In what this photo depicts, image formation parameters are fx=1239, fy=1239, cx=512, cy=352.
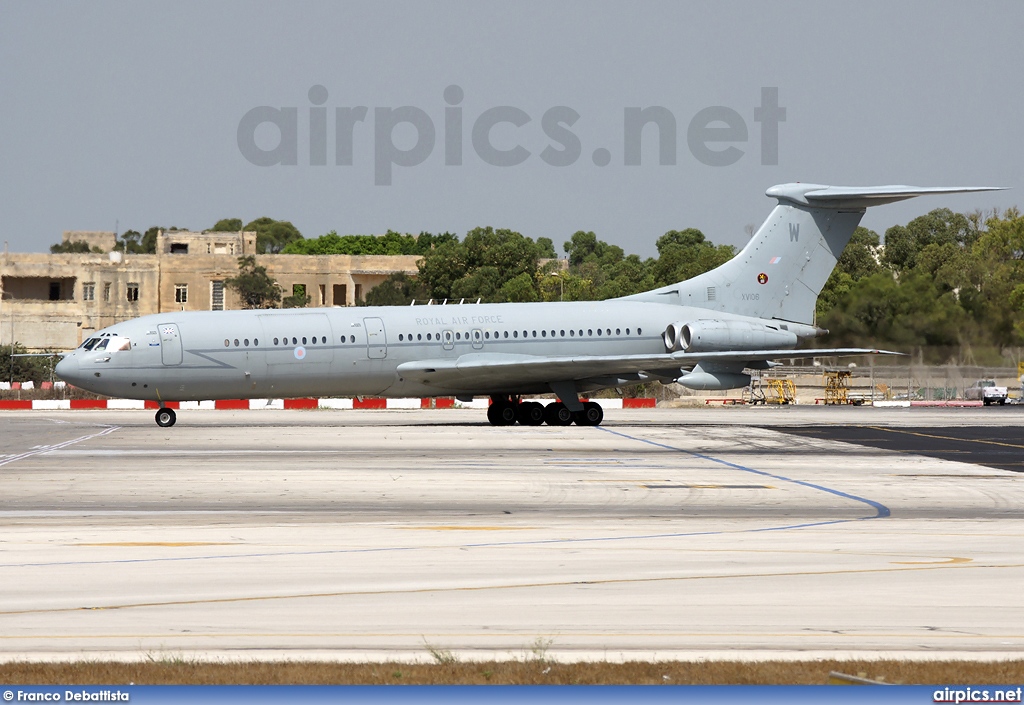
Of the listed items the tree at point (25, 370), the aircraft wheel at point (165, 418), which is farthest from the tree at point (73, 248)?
the aircraft wheel at point (165, 418)

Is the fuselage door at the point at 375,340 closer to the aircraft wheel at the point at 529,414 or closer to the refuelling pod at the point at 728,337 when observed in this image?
the aircraft wheel at the point at 529,414

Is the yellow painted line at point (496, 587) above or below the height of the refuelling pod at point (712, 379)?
below

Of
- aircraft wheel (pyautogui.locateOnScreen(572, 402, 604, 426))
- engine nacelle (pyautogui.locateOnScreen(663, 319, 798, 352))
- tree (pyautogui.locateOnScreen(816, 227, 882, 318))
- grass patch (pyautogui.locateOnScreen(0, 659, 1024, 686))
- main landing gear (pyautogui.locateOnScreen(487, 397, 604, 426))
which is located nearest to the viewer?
grass patch (pyautogui.locateOnScreen(0, 659, 1024, 686))

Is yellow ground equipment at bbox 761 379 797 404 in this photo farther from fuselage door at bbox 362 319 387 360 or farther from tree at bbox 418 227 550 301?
tree at bbox 418 227 550 301

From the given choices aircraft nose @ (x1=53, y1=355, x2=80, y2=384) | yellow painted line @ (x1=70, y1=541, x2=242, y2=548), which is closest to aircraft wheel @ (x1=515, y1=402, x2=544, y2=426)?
aircraft nose @ (x1=53, y1=355, x2=80, y2=384)

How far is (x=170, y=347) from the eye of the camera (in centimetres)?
3841

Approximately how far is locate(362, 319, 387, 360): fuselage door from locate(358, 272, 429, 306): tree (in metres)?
66.5

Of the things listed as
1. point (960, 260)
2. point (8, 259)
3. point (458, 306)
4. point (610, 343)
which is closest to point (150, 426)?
point (458, 306)

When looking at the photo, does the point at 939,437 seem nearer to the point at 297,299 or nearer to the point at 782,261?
the point at 782,261

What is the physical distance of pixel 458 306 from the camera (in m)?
42.2

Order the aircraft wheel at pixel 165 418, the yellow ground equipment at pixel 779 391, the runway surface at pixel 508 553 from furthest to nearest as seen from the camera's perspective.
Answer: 1. the yellow ground equipment at pixel 779 391
2. the aircraft wheel at pixel 165 418
3. the runway surface at pixel 508 553

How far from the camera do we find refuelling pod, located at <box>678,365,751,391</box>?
41.7m

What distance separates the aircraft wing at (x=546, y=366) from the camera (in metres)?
40.7

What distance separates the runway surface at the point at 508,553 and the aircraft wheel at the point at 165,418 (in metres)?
9.07
